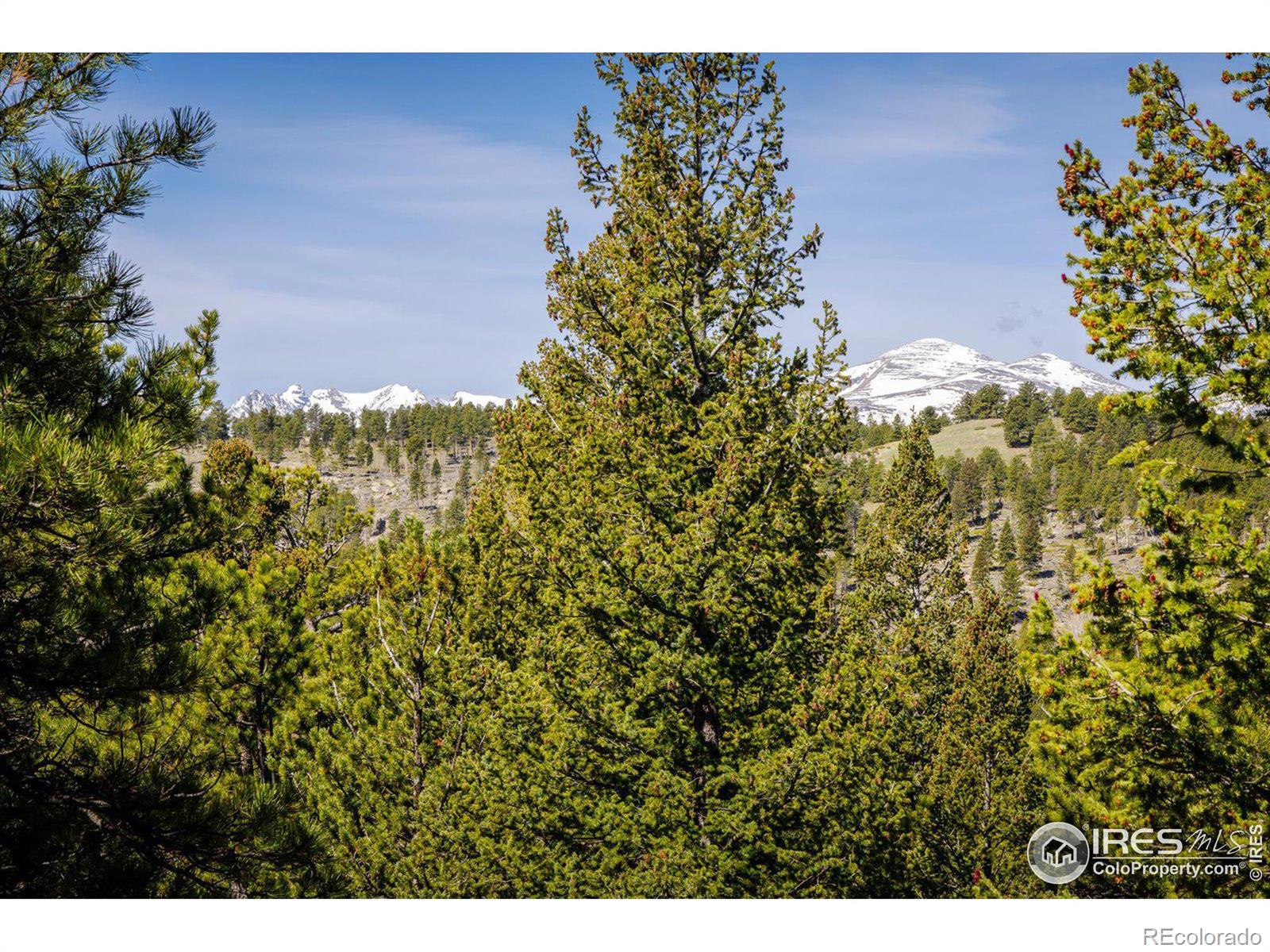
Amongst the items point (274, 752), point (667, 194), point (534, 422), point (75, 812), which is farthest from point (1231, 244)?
point (274, 752)

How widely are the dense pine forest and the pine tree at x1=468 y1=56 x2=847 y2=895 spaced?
5 cm

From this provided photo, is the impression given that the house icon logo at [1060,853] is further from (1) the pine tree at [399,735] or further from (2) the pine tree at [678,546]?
(1) the pine tree at [399,735]

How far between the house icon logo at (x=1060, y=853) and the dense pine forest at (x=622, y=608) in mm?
237

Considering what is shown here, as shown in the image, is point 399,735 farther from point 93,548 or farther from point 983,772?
point 983,772

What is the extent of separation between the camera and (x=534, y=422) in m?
10.9

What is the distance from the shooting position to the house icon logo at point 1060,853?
19.2ft

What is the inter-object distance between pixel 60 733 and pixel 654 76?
8.35 m

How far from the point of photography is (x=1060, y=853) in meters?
5.92

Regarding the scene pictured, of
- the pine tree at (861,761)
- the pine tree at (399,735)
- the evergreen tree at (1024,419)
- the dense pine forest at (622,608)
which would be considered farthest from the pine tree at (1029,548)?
the pine tree at (399,735)

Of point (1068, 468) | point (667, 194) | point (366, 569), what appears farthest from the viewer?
point (1068, 468)

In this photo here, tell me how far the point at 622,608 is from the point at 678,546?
0.80m

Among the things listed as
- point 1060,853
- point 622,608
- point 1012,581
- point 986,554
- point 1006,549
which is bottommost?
point 1012,581

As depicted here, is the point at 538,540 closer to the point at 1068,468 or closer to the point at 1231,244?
the point at 1231,244

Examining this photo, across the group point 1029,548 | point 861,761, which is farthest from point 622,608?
point 1029,548
